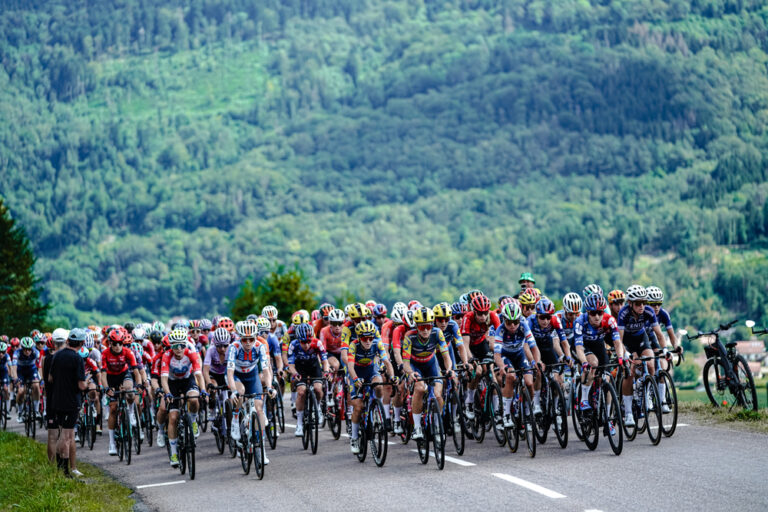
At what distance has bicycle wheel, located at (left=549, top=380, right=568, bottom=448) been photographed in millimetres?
15555

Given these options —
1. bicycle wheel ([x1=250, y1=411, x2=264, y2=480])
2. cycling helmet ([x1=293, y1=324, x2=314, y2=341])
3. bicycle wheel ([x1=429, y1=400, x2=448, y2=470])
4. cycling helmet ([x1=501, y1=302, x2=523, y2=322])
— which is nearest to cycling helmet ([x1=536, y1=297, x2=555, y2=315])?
cycling helmet ([x1=501, y1=302, x2=523, y2=322])

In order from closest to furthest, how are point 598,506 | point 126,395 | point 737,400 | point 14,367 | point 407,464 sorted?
point 598,506 < point 407,464 < point 737,400 < point 126,395 < point 14,367

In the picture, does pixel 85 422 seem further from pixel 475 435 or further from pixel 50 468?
pixel 475 435

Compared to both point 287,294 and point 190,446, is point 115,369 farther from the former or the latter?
point 287,294

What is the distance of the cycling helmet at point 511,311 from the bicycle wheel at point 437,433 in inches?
76.9

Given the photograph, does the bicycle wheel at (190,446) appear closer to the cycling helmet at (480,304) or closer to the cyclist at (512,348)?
the cyclist at (512,348)

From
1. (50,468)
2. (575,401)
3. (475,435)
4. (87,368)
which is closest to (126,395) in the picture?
(87,368)

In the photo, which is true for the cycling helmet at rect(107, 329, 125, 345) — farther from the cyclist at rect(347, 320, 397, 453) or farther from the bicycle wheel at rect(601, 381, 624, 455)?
the bicycle wheel at rect(601, 381, 624, 455)

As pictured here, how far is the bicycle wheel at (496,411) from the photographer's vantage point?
1616 centimetres

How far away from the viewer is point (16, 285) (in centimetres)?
8581

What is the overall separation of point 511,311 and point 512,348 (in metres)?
0.66

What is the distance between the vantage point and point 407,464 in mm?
15508

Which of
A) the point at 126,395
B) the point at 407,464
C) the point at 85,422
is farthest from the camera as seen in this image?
the point at 85,422

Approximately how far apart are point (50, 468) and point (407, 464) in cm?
561
